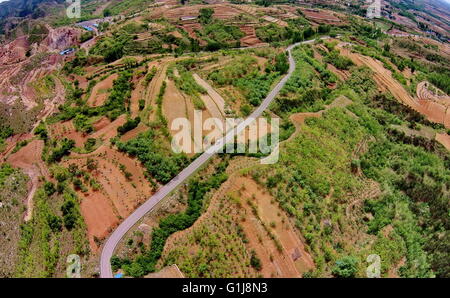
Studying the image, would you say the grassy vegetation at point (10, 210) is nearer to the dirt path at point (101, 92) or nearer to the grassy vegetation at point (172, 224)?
the grassy vegetation at point (172, 224)

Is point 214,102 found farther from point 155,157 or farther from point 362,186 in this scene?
point 362,186

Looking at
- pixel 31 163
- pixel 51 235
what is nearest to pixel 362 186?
pixel 51 235

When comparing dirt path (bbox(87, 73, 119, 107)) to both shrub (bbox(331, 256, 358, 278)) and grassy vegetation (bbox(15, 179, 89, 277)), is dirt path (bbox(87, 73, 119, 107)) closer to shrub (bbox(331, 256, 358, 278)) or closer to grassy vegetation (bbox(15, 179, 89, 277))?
grassy vegetation (bbox(15, 179, 89, 277))

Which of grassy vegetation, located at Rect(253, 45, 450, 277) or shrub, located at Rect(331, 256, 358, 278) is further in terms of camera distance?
grassy vegetation, located at Rect(253, 45, 450, 277)

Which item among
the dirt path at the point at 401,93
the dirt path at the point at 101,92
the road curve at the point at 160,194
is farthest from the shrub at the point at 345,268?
the dirt path at the point at 101,92

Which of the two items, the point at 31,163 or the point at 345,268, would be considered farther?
the point at 31,163

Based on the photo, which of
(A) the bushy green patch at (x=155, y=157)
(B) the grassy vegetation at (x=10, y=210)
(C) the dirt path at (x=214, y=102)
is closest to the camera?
(B) the grassy vegetation at (x=10, y=210)

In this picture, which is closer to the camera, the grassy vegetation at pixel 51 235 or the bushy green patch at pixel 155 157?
the grassy vegetation at pixel 51 235

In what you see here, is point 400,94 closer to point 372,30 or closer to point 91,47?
point 372,30

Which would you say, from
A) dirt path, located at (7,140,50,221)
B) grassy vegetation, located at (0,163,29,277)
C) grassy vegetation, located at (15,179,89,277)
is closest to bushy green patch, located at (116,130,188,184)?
grassy vegetation, located at (15,179,89,277)

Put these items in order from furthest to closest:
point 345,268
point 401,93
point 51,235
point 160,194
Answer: point 401,93, point 160,194, point 51,235, point 345,268
